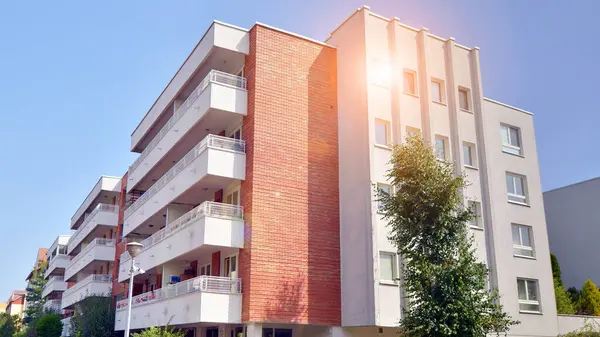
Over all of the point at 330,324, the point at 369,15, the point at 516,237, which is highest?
the point at 369,15

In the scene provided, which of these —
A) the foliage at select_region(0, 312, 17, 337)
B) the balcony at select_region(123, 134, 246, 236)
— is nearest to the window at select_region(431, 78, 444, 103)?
the balcony at select_region(123, 134, 246, 236)

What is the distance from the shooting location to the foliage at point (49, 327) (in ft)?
168

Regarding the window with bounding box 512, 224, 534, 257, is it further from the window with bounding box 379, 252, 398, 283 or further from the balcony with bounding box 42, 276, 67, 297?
the balcony with bounding box 42, 276, 67, 297

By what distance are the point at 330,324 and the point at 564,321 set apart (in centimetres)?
1259

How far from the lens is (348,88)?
28047 millimetres

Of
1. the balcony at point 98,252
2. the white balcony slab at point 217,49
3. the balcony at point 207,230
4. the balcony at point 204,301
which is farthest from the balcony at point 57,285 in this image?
the balcony at point 204,301

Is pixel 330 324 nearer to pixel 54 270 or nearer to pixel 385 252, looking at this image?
pixel 385 252

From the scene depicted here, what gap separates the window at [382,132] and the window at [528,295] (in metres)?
9.87

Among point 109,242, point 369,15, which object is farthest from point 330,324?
point 109,242

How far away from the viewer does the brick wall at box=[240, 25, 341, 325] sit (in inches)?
968

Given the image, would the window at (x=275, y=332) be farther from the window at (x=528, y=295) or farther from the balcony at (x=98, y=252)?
the balcony at (x=98, y=252)

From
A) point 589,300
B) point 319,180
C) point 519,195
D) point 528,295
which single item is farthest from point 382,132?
point 589,300

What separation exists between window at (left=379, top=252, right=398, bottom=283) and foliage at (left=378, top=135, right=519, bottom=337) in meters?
3.85

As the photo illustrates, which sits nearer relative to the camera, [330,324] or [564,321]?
[330,324]
